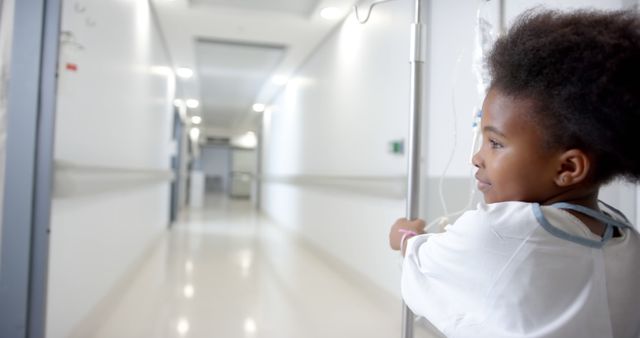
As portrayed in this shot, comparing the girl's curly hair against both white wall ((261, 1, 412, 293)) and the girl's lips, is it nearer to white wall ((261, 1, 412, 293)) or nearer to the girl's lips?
the girl's lips

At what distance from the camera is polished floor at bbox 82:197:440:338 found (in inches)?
86.9

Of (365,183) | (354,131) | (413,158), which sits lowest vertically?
(365,183)

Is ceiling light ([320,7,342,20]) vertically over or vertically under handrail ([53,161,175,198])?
over

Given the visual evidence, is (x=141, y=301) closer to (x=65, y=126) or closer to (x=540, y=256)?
(x=65, y=126)

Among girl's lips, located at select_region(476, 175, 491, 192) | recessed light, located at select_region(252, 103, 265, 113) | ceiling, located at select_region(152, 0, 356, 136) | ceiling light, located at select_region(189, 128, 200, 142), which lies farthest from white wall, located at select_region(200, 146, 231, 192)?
girl's lips, located at select_region(476, 175, 491, 192)

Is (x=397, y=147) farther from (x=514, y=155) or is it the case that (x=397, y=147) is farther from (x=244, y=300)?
(x=514, y=155)

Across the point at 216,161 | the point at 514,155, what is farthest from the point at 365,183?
the point at 216,161

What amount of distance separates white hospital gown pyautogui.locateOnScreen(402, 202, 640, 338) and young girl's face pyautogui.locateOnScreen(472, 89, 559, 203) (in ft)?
0.17

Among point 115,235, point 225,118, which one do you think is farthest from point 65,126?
point 225,118

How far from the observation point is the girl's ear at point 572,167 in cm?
63

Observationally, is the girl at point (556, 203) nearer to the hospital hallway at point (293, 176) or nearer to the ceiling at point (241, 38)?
the hospital hallway at point (293, 176)

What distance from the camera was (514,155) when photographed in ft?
2.22

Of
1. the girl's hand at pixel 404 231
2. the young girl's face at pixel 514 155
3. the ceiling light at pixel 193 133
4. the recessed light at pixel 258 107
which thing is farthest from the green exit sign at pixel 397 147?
the ceiling light at pixel 193 133

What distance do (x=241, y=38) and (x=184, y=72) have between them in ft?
6.45
